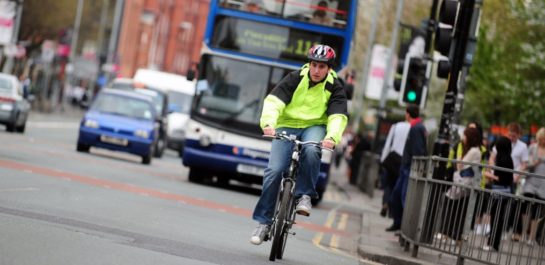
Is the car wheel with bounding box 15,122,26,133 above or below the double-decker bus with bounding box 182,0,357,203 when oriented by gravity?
below

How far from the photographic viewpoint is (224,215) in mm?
18031

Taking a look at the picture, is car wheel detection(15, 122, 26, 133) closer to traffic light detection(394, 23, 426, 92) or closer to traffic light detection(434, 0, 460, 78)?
traffic light detection(394, 23, 426, 92)

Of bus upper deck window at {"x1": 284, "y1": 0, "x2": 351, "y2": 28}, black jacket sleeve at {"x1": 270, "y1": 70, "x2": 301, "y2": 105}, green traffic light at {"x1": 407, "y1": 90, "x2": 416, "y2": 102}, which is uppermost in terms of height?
bus upper deck window at {"x1": 284, "y1": 0, "x2": 351, "y2": 28}

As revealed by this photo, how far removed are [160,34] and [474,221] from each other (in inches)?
4420

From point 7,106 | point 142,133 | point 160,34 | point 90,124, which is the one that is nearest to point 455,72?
point 90,124

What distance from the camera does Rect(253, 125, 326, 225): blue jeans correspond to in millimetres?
11977

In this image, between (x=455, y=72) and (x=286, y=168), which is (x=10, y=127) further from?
(x=286, y=168)

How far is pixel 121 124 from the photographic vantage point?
1204 inches

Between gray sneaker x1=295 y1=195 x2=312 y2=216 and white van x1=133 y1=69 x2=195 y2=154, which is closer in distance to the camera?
gray sneaker x1=295 y1=195 x2=312 y2=216

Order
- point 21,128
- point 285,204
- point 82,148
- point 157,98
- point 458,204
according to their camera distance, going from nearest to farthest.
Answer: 1. point 285,204
2. point 458,204
3. point 82,148
4. point 157,98
5. point 21,128

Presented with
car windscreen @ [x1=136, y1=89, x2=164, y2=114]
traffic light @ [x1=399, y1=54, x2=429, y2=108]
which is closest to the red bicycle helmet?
traffic light @ [x1=399, y1=54, x2=429, y2=108]

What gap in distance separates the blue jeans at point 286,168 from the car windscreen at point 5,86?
81.0 ft

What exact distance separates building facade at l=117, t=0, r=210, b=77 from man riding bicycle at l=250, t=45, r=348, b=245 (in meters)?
99.0

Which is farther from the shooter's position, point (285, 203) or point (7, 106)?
point (7, 106)
